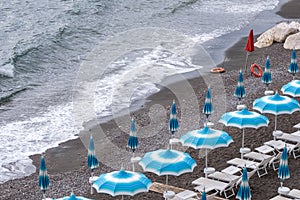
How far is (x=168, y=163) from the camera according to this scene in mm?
14031

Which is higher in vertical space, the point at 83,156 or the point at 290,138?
the point at 290,138

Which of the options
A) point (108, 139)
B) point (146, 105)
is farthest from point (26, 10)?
point (108, 139)

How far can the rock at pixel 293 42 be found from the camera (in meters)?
30.0

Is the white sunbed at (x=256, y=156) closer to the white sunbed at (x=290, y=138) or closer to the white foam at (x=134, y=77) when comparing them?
the white sunbed at (x=290, y=138)

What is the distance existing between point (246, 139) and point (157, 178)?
351 centimetres

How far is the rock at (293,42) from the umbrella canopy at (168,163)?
17.2 m

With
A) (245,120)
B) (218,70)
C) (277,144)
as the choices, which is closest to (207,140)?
(245,120)

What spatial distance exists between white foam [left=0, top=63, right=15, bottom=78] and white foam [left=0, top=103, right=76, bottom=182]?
6.83m

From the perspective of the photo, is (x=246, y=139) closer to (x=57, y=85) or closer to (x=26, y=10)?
(x=57, y=85)

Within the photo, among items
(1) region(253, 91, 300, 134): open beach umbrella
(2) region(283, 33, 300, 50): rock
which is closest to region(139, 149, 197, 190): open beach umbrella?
(1) region(253, 91, 300, 134): open beach umbrella

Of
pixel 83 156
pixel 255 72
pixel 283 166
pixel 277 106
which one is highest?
pixel 277 106

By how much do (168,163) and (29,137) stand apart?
8.45m

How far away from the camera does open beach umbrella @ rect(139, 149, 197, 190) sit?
13961mm

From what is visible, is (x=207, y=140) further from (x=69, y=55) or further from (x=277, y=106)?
(x=69, y=55)
